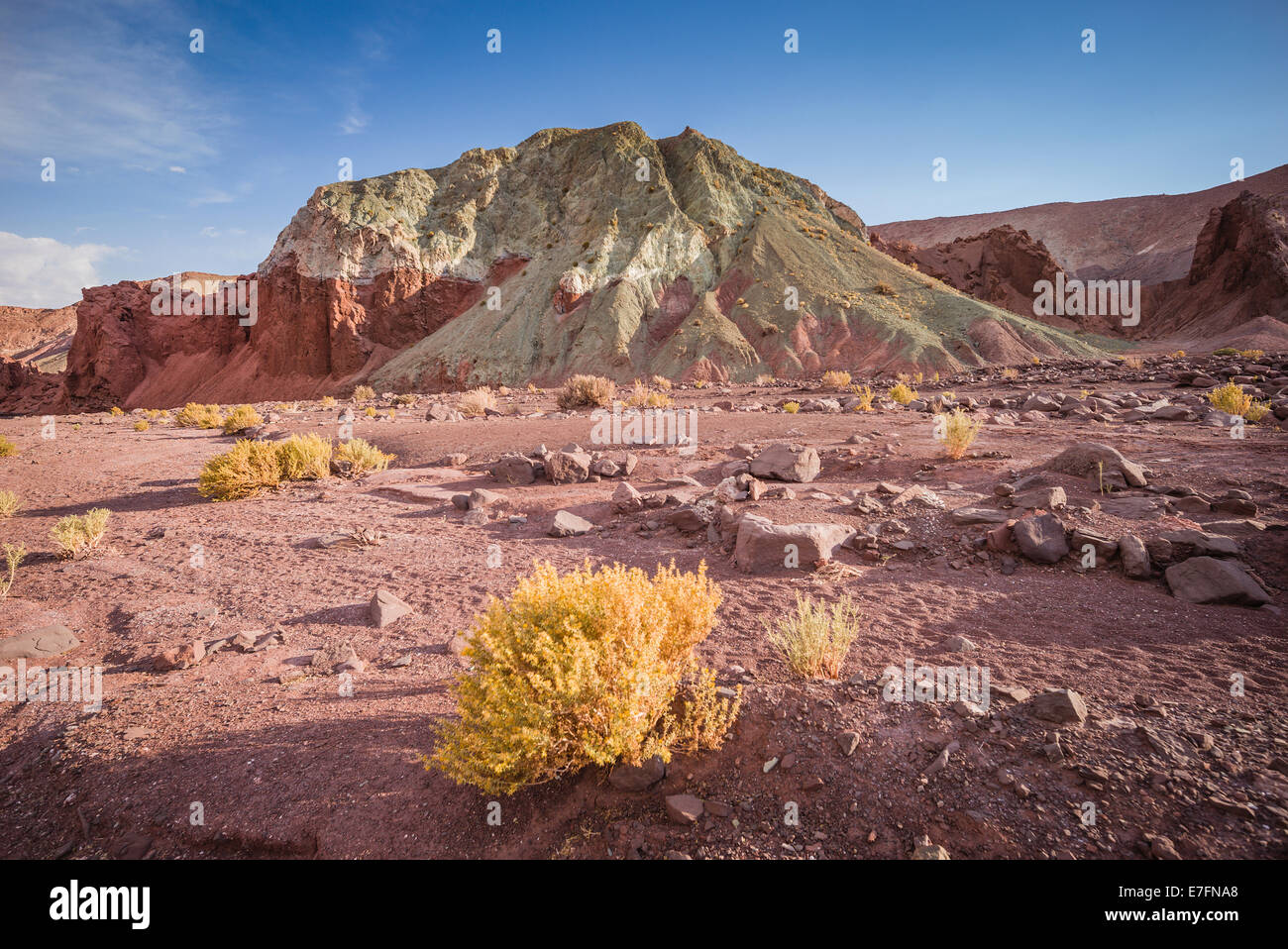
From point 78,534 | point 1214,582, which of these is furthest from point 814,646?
point 78,534

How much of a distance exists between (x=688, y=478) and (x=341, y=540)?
5.15m

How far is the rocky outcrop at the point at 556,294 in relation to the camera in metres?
32.7

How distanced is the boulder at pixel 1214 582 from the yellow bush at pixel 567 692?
432 cm

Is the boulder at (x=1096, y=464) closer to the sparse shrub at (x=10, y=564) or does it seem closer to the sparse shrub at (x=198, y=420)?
the sparse shrub at (x=10, y=564)

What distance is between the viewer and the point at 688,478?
906 cm

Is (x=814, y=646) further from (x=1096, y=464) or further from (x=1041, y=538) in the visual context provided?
(x=1096, y=464)

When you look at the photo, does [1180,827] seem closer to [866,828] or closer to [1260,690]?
[866,828]

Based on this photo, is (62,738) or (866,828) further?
(62,738)

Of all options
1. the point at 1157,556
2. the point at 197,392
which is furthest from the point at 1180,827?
the point at 197,392

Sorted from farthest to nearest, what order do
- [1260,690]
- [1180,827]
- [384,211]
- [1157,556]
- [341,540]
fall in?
[384,211]
[341,540]
[1157,556]
[1260,690]
[1180,827]

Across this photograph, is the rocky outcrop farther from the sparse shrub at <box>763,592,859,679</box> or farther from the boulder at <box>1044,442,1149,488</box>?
the sparse shrub at <box>763,592,859,679</box>

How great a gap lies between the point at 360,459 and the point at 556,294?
2880 centimetres

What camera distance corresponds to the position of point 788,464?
346 inches

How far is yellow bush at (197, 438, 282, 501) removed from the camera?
912 cm
